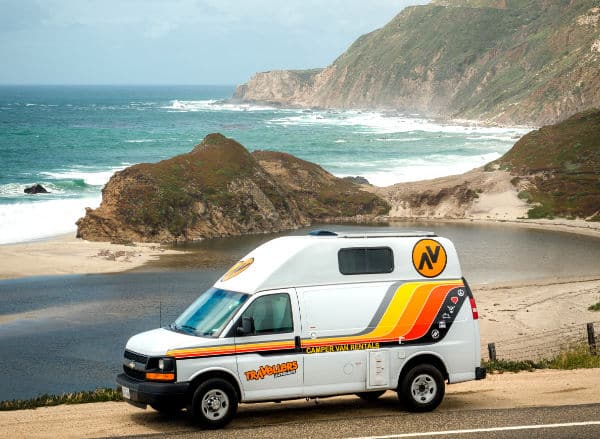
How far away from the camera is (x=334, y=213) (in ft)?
188

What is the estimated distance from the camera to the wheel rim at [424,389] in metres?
13.8

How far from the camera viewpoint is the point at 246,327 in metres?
12.9

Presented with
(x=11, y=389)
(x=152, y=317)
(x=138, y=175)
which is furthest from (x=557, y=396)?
(x=138, y=175)

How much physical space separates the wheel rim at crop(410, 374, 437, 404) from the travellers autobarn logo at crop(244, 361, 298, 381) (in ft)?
5.96

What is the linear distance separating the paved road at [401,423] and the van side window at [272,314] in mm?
1264

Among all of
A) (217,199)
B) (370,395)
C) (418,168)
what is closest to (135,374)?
(370,395)

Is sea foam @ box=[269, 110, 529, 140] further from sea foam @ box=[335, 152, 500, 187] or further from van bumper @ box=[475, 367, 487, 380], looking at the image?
van bumper @ box=[475, 367, 487, 380]

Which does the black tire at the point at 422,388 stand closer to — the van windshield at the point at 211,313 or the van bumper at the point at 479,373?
the van bumper at the point at 479,373

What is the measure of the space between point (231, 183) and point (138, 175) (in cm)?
526

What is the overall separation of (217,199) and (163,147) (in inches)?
2447

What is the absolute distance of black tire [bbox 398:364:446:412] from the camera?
1366 centimetres

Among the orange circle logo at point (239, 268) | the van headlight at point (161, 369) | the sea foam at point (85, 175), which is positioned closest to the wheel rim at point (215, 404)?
the van headlight at point (161, 369)

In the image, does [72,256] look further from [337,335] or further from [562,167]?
[562,167]

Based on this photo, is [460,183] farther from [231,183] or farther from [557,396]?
[557,396]
